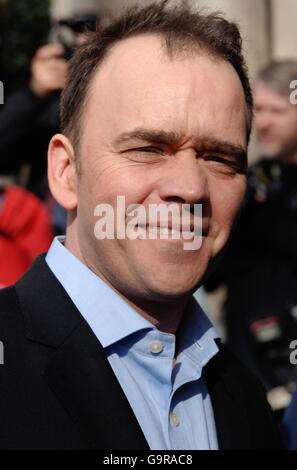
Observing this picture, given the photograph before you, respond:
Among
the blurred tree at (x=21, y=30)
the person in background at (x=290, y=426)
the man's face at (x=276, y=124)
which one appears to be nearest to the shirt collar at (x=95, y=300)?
the person in background at (x=290, y=426)

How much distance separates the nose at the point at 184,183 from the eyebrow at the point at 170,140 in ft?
0.12

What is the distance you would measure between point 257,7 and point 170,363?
4191 mm

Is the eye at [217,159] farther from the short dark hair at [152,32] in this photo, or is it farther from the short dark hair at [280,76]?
the short dark hair at [280,76]

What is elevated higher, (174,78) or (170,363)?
(174,78)

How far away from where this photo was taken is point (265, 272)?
13.3ft

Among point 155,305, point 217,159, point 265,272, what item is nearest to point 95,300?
point 155,305

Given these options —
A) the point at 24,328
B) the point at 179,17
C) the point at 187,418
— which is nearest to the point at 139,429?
the point at 187,418

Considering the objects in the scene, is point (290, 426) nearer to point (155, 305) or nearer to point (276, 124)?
point (155, 305)

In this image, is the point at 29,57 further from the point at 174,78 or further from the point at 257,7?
the point at 174,78

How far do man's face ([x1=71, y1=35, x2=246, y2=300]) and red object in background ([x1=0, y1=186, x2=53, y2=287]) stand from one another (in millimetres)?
903

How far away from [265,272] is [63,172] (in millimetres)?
2176

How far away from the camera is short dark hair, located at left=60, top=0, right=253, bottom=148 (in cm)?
202

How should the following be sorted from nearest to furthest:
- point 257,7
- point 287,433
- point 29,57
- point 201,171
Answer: point 201,171
point 287,433
point 257,7
point 29,57

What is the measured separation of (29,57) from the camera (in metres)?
8.73
